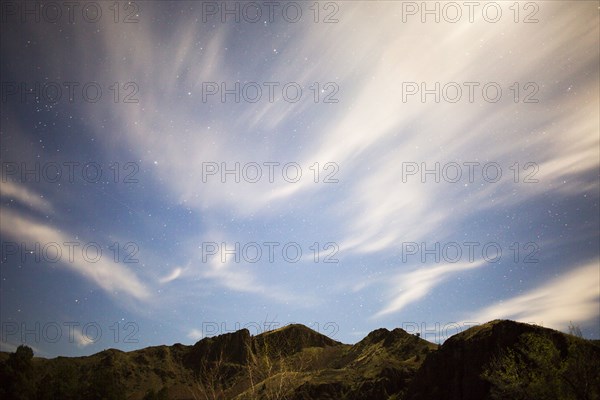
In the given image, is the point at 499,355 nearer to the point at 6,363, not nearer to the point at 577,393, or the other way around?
the point at 577,393

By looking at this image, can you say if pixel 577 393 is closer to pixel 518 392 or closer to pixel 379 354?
pixel 518 392

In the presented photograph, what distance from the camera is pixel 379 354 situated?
140 metres

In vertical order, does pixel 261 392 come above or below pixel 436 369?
below

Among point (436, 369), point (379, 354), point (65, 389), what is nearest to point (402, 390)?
point (436, 369)

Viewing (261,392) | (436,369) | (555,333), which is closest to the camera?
(555,333)

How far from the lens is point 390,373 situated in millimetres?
99688

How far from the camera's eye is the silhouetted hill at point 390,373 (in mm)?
38062

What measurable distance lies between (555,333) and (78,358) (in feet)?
683

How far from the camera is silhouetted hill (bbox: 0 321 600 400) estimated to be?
38062 millimetres

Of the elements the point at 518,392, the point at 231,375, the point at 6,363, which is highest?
the point at 6,363

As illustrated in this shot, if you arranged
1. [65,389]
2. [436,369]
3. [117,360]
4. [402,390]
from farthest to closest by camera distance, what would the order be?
1. [117,360]
2. [402,390]
3. [436,369]
4. [65,389]

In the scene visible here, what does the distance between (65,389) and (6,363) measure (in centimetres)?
823

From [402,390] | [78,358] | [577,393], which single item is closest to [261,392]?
[402,390]

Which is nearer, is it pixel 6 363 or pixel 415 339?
pixel 6 363
